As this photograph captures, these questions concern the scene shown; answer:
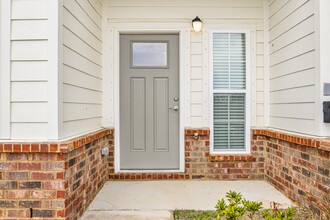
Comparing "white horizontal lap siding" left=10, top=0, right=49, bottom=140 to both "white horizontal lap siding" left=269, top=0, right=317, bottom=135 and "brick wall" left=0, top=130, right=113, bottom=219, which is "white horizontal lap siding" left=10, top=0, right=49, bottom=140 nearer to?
"brick wall" left=0, top=130, right=113, bottom=219

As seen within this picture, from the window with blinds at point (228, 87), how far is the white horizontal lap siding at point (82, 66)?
162 centimetres

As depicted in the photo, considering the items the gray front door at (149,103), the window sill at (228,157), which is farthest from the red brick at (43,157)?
the window sill at (228,157)

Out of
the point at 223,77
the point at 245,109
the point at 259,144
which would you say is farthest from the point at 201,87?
the point at 259,144

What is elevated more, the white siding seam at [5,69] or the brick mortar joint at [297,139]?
the white siding seam at [5,69]

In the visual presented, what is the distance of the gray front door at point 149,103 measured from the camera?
416 cm

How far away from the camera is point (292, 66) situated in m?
3.31

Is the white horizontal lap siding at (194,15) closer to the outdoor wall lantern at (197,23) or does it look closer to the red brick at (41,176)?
the outdoor wall lantern at (197,23)

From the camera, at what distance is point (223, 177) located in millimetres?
4027

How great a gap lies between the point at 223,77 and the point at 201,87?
344 mm

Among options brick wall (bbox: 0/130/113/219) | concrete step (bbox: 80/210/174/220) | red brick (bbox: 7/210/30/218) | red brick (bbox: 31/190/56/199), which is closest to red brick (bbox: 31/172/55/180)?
brick wall (bbox: 0/130/113/219)

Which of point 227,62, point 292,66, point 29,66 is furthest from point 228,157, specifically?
point 29,66

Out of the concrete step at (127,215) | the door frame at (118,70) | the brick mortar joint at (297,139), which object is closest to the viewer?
the brick mortar joint at (297,139)

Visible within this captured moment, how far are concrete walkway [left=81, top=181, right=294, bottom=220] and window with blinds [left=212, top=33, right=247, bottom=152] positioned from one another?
591 millimetres

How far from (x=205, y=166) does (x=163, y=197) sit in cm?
96
